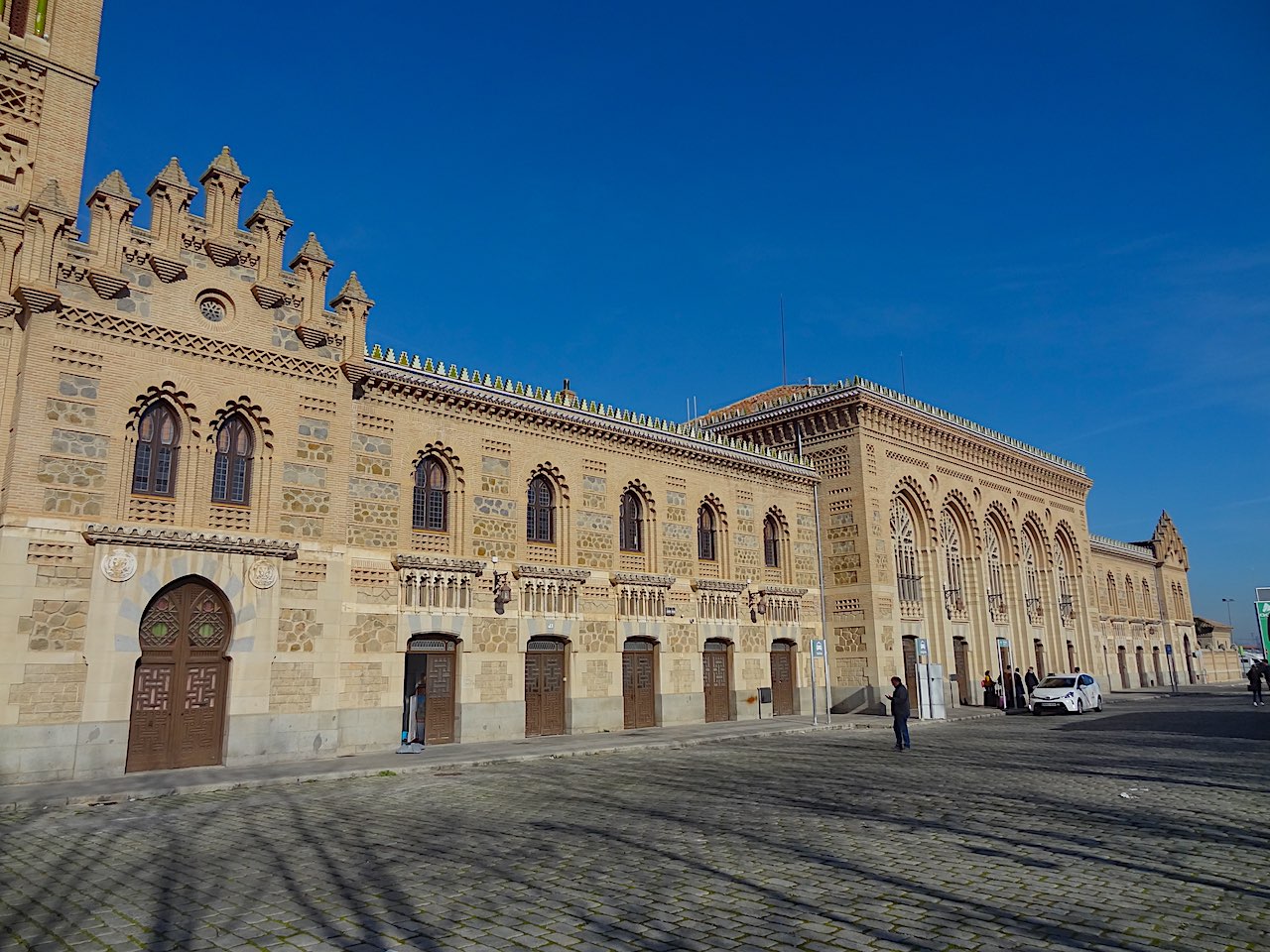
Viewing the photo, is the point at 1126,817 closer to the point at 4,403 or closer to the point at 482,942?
the point at 482,942

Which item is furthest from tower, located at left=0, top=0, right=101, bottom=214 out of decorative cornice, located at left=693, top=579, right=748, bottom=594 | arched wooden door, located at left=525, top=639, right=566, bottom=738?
decorative cornice, located at left=693, top=579, right=748, bottom=594

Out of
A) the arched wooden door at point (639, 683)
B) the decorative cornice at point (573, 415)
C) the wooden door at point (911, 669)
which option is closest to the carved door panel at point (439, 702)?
the arched wooden door at point (639, 683)

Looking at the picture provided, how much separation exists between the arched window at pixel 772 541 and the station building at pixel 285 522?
64cm

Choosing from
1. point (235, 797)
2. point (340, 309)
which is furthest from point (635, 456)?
point (235, 797)

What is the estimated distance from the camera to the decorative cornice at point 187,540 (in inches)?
643

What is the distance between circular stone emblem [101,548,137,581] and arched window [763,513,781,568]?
2090 centimetres

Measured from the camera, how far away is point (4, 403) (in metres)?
16.2

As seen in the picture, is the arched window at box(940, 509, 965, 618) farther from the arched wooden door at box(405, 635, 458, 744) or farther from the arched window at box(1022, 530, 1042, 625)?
the arched wooden door at box(405, 635, 458, 744)

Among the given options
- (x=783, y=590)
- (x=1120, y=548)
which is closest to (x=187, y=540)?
(x=783, y=590)

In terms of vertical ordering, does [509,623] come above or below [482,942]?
above

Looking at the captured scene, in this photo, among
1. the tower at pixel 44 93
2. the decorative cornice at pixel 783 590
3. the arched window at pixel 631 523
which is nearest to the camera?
the tower at pixel 44 93

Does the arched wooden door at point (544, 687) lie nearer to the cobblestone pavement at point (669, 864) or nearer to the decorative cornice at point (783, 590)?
the cobblestone pavement at point (669, 864)

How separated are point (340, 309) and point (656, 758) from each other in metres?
12.6

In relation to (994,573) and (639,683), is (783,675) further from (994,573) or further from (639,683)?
(994,573)
